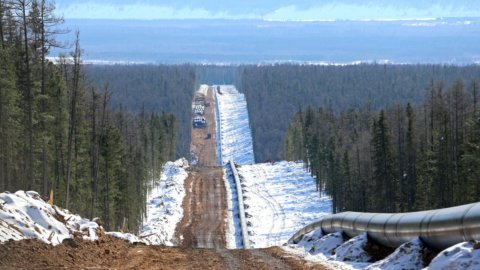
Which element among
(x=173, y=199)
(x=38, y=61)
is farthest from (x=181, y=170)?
(x=38, y=61)

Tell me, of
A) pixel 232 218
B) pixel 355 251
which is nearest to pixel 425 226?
pixel 355 251

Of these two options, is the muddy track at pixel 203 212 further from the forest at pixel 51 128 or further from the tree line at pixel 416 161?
the tree line at pixel 416 161

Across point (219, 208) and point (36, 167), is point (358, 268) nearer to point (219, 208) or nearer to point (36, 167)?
point (36, 167)

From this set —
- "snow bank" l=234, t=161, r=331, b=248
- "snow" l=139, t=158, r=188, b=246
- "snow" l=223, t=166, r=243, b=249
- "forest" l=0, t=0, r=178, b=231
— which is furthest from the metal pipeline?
"snow" l=223, t=166, r=243, b=249

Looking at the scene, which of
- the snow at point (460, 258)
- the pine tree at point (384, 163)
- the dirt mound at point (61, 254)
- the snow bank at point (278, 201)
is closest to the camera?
the snow at point (460, 258)

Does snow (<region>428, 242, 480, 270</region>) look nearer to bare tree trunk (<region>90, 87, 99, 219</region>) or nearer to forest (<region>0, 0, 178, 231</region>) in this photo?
forest (<region>0, 0, 178, 231</region>)

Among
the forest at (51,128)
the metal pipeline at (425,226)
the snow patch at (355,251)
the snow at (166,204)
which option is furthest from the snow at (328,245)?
the snow at (166,204)

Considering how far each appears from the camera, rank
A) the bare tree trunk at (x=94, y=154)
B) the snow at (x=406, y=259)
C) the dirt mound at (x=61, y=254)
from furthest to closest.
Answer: the bare tree trunk at (x=94, y=154) → the snow at (x=406, y=259) → the dirt mound at (x=61, y=254)
